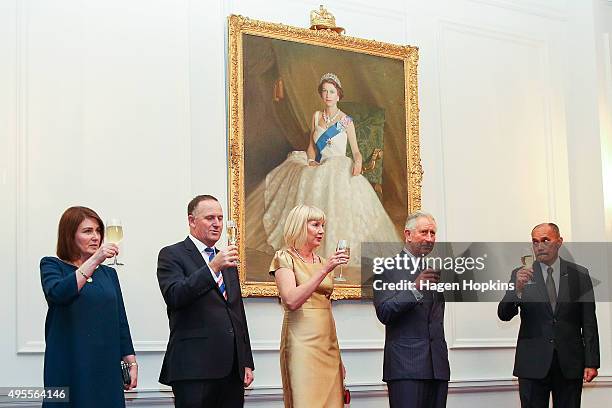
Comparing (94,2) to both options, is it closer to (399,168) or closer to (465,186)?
(399,168)

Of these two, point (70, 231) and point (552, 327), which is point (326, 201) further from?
point (70, 231)

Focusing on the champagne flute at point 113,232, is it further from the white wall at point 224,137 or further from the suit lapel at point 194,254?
the white wall at point 224,137

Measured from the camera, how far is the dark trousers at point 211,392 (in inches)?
207

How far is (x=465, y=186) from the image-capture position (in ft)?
27.5

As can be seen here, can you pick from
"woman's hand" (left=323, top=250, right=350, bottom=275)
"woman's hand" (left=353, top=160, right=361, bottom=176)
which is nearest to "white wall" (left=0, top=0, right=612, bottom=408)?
"woman's hand" (left=353, top=160, right=361, bottom=176)

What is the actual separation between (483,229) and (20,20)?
13.8ft

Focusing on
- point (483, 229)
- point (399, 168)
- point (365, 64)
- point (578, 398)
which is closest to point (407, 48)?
point (365, 64)

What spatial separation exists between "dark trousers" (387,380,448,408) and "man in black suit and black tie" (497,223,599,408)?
115cm

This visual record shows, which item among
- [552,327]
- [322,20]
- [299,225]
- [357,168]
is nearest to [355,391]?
[552,327]

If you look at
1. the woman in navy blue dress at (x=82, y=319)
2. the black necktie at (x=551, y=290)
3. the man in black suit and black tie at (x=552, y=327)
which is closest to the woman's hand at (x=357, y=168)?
the man in black suit and black tie at (x=552, y=327)

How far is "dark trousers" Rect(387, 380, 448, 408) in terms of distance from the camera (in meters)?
5.86

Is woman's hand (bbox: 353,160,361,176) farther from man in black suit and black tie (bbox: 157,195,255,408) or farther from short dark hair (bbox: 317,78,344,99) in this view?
man in black suit and black tie (bbox: 157,195,255,408)

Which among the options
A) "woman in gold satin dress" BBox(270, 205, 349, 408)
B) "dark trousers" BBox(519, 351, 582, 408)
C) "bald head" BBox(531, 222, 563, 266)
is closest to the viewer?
"woman in gold satin dress" BBox(270, 205, 349, 408)

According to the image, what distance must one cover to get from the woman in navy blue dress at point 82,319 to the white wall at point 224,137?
4.40 ft
